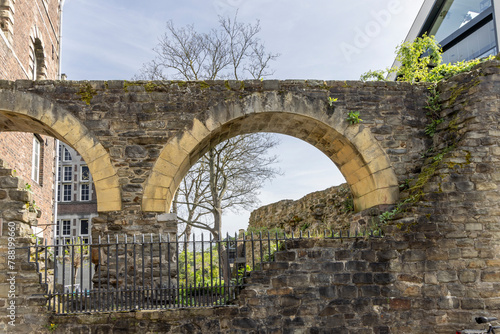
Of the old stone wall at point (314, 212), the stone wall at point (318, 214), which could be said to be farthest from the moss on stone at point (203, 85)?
the old stone wall at point (314, 212)

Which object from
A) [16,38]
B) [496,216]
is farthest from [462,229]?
[16,38]

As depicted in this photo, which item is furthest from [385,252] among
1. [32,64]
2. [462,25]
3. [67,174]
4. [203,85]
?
[67,174]

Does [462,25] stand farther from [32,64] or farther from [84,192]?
[84,192]

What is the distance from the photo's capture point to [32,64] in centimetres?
1412

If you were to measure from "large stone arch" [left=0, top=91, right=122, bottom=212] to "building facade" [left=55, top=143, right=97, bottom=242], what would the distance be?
18.1 meters

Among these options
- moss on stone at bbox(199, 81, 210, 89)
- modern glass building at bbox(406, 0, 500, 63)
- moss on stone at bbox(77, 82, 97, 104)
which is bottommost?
moss on stone at bbox(77, 82, 97, 104)

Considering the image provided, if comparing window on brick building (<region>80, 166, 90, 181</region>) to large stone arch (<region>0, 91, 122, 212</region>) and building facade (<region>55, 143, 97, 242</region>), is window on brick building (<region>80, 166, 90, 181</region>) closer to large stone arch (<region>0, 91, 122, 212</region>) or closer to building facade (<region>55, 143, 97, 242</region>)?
building facade (<region>55, 143, 97, 242</region>)

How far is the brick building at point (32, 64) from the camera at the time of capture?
11.4m

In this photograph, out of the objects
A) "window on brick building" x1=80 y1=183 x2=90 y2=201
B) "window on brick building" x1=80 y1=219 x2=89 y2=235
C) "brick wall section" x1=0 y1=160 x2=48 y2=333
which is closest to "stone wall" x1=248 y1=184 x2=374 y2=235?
"brick wall section" x1=0 y1=160 x2=48 y2=333

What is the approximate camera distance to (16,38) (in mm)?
12258

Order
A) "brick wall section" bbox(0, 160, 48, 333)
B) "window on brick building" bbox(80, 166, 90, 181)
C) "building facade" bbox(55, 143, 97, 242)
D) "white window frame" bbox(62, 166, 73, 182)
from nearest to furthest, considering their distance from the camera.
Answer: "brick wall section" bbox(0, 160, 48, 333) → "building facade" bbox(55, 143, 97, 242) → "window on brick building" bbox(80, 166, 90, 181) → "white window frame" bbox(62, 166, 73, 182)

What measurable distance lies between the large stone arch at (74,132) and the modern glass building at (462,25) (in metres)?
13.6

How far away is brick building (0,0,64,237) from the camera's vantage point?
1138cm

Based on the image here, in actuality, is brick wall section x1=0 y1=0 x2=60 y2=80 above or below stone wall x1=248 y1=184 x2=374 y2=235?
above
